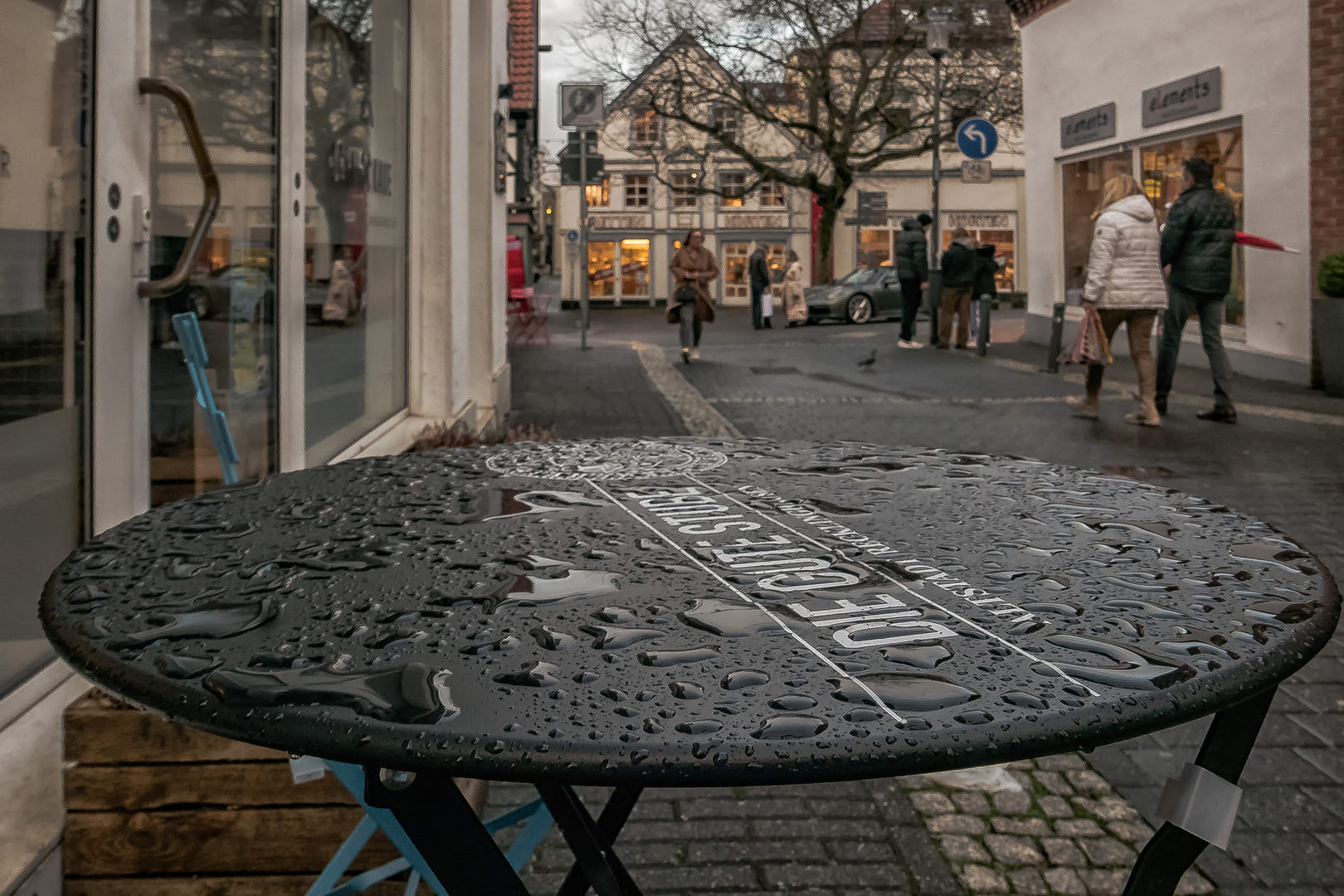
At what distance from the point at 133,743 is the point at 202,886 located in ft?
0.95

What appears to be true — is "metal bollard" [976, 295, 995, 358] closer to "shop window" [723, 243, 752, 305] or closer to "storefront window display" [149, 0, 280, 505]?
"storefront window display" [149, 0, 280, 505]

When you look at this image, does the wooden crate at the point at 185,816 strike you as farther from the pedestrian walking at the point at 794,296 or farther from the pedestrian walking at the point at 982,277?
the pedestrian walking at the point at 794,296

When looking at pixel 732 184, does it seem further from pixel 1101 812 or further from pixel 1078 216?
pixel 1101 812

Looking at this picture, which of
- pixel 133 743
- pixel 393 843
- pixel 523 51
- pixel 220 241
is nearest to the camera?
pixel 393 843

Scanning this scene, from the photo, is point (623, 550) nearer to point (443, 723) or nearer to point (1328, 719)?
point (443, 723)

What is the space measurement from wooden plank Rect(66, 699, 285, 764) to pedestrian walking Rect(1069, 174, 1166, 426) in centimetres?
860

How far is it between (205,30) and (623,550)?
283 centimetres

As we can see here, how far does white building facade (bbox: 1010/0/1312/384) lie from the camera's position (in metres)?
13.4

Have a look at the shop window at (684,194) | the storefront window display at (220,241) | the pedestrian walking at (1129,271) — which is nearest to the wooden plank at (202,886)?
the storefront window display at (220,241)

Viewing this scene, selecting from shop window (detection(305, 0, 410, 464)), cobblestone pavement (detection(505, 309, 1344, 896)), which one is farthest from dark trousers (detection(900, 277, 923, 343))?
shop window (detection(305, 0, 410, 464))

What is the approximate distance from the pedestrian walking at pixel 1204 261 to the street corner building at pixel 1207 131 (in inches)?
130

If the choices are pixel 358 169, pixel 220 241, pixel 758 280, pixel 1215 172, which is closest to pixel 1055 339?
pixel 1215 172

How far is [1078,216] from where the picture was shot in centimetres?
1920

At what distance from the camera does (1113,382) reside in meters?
13.7
